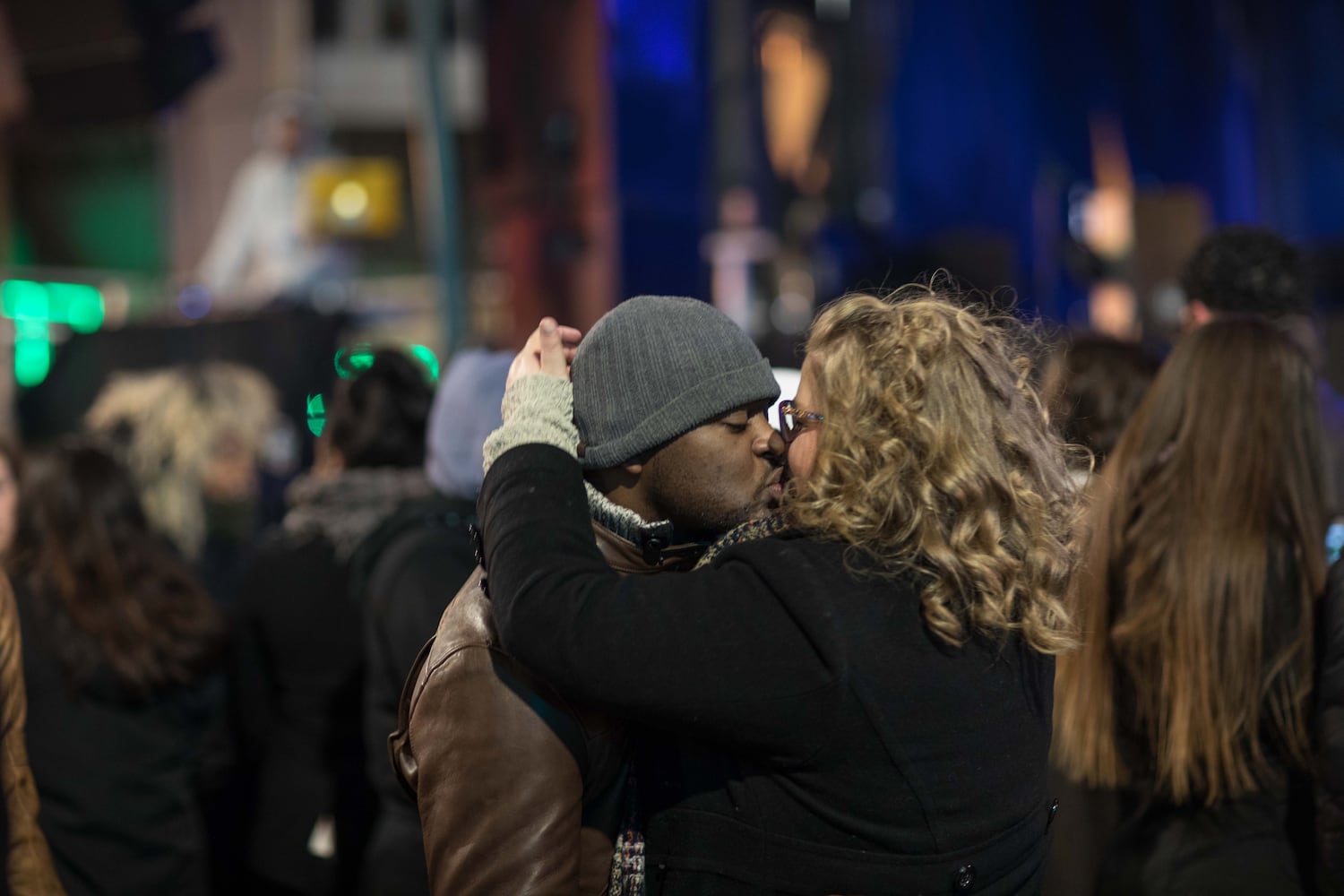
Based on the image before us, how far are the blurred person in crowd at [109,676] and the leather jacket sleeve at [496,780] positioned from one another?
1813 millimetres

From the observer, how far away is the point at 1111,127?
1451 centimetres

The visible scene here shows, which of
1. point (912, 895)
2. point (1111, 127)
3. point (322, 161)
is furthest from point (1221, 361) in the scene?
point (1111, 127)

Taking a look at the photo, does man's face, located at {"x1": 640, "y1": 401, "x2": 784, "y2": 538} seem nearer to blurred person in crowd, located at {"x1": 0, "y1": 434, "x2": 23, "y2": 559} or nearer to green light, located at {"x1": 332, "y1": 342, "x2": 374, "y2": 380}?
green light, located at {"x1": 332, "y1": 342, "x2": 374, "y2": 380}

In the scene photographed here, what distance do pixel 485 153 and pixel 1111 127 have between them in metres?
7.77

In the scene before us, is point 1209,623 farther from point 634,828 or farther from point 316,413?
point 316,413

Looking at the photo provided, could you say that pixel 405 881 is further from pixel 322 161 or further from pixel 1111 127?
pixel 1111 127

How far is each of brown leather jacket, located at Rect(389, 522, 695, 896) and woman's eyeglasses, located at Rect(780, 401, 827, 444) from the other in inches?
21.0

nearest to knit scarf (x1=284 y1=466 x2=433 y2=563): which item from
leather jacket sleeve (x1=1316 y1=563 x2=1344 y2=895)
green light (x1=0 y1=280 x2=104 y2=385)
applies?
leather jacket sleeve (x1=1316 y1=563 x2=1344 y2=895)

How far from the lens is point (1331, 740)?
231 centimetres

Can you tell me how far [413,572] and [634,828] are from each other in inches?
54.6

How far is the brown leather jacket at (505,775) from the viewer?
1717 millimetres

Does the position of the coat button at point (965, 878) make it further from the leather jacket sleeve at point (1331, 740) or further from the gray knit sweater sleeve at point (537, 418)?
the leather jacket sleeve at point (1331, 740)

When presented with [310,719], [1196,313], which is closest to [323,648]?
[310,719]

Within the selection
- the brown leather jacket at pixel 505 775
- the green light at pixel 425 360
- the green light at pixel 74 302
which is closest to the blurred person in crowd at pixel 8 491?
the green light at pixel 425 360
